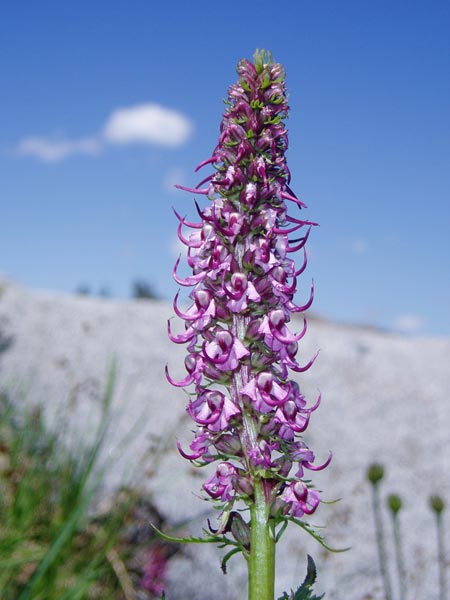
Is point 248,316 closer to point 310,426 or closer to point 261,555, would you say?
point 261,555

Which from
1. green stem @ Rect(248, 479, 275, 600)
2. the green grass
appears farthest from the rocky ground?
green stem @ Rect(248, 479, 275, 600)

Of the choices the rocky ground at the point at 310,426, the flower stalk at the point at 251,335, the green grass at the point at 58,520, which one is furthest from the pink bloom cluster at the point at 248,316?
the rocky ground at the point at 310,426

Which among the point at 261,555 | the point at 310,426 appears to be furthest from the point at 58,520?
the point at 261,555

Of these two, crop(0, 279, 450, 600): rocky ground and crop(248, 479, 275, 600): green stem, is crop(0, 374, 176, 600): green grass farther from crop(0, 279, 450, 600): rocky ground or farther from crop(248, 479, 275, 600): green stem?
crop(248, 479, 275, 600): green stem

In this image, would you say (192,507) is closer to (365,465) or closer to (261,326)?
(365,465)

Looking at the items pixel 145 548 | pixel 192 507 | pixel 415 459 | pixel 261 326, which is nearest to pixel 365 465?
pixel 415 459

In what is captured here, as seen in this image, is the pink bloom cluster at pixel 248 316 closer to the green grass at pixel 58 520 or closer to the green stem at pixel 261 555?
the green stem at pixel 261 555
